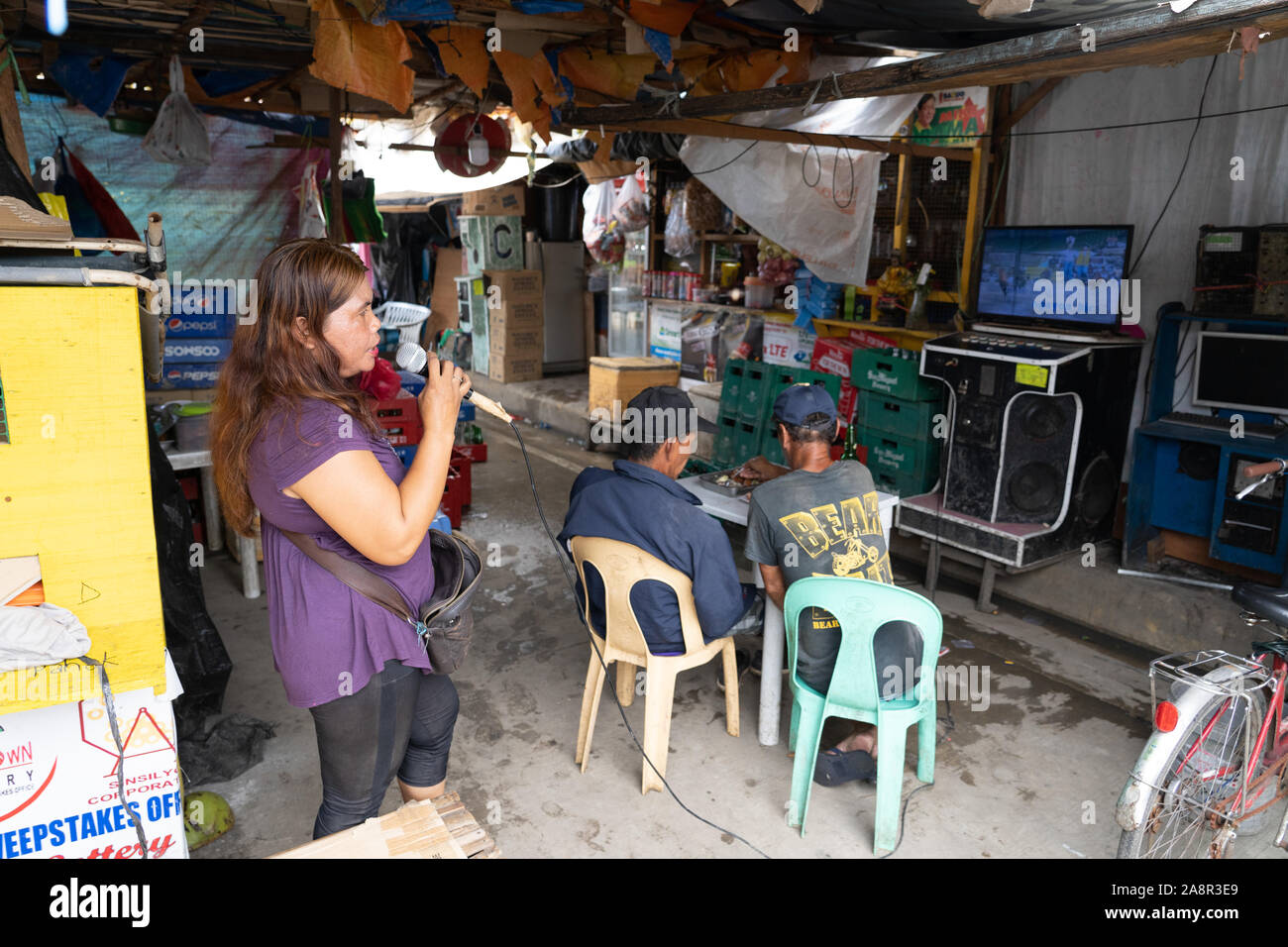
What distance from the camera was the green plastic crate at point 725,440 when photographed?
21.3 ft

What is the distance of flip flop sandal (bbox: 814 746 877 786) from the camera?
311cm

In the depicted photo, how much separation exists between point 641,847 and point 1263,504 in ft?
10.7

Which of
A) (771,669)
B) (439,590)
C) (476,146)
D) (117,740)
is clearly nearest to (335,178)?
(476,146)

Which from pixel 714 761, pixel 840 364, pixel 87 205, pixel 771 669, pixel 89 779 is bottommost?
pixel 714 761

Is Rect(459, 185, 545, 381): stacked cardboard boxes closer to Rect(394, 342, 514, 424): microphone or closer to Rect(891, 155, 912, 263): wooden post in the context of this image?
Rect(891, 155, 912, 263): wooden post

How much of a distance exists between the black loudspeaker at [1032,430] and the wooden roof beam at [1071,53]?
5.24ft

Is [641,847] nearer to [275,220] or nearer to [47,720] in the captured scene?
[47,720]

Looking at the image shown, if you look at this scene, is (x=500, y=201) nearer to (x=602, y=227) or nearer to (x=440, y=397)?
(x=602, y=227)

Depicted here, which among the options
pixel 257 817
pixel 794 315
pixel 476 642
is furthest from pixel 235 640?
pixel 794 315

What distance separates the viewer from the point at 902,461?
17.2 feet

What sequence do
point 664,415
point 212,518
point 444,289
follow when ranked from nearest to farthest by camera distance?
point 664,415
point 212,518
point 444,289

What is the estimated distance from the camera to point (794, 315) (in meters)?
7.02

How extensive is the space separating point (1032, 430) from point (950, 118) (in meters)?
2.08

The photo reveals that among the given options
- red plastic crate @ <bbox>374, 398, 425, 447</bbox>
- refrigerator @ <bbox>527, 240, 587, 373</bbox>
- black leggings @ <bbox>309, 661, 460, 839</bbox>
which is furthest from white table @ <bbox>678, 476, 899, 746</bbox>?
refrigerator @ <bbox>527, 240, 587, 373</bbox>
